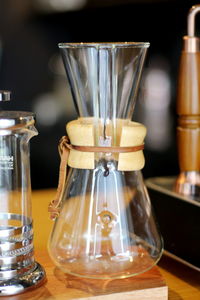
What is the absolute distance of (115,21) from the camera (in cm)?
171

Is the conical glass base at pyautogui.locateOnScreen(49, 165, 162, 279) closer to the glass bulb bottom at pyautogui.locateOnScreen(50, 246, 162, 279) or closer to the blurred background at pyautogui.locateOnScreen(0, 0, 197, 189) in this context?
the glass bulb bottom at pyautogui.locateOnScreen(50, 246, 162, 279)

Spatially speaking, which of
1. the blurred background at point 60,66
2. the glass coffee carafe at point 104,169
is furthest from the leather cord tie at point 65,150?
the blurred background at point 60,66

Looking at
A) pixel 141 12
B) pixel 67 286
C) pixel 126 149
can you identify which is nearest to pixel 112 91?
pixel 126 149

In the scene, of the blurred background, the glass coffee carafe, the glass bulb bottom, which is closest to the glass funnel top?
the glass coffee carafe

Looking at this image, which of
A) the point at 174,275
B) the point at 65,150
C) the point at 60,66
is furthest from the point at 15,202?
the point at 60,66

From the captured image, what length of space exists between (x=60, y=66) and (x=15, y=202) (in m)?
1.16

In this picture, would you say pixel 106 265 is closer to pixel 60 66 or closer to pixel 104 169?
pixel 104 169

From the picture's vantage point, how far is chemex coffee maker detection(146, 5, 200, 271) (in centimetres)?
89

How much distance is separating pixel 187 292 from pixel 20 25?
118 cm

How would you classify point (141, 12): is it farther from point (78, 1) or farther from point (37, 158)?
point (37, 158)

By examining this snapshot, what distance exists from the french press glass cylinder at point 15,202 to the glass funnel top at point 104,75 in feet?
0.23

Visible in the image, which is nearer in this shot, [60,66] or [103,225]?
[103,225]

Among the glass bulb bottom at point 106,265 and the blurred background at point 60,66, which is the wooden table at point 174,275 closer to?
the glass bulb bottom at point 106,265

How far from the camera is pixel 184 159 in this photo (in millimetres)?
943
